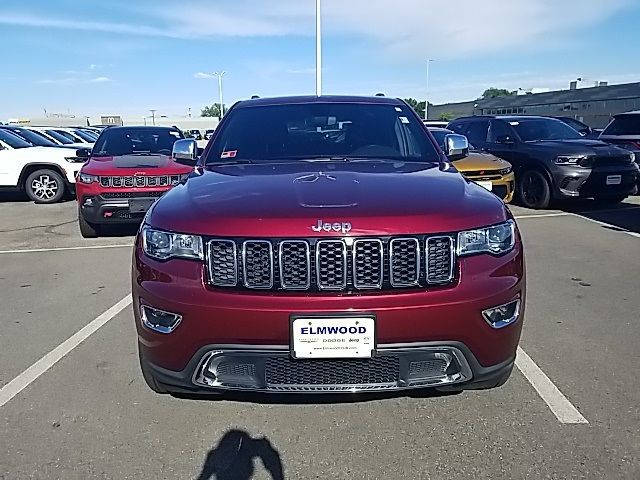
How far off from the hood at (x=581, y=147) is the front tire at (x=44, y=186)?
940 cm

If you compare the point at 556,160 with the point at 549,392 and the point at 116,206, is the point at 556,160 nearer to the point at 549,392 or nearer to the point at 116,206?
the point at 116,206

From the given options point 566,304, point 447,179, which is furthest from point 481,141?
point 447,179

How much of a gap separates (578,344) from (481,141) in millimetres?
8586

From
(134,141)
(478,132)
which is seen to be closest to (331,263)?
(134,141)

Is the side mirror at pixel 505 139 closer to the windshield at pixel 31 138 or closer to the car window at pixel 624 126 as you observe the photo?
the car window at pixel 624 126

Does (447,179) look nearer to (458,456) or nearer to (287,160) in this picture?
(287,160)

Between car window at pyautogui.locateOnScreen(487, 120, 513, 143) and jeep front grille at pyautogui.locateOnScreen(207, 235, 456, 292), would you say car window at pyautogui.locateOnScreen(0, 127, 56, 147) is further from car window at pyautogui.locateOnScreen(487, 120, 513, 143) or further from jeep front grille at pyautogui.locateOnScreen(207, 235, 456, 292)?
jeep front grille at pyautogui.locateOnScreen(207, 235, 456, 292)

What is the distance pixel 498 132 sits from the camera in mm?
11680

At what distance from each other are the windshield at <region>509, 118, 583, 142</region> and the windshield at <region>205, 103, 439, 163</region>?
24.2 ft

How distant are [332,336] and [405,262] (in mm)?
449

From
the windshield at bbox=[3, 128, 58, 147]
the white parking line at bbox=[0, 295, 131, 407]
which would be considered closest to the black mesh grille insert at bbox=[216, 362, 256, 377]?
the white parking line at bbox=[0, 295, 131, 407]

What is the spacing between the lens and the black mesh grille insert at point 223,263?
2.61m

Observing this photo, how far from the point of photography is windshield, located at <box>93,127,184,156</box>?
910 cm

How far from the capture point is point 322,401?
10.2 feet
